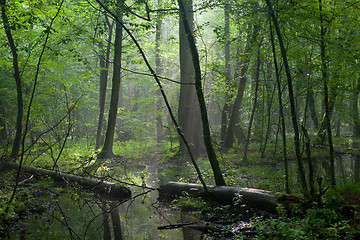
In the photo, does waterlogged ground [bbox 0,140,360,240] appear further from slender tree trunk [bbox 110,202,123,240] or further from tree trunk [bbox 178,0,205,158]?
tree trunk [bbox 178,0,205,158]

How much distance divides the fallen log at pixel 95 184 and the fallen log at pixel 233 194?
44.0 inches

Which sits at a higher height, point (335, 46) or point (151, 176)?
point (335, 46)

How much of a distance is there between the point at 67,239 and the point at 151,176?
20.9 feet

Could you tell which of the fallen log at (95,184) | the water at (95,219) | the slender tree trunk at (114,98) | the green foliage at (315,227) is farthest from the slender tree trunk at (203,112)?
the slender tree trunk at (114,98)

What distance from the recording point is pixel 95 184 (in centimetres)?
835

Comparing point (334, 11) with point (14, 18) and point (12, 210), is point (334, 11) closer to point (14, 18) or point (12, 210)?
point (12, 210)

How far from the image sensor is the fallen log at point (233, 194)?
5.78 metres

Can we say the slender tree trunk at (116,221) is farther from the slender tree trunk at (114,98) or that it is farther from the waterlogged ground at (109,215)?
the slender tree trunk at (114,98)

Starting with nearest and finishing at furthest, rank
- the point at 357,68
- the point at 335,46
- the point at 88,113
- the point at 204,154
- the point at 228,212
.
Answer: the point at 228,212 < the point at 335,46 < the point at 357,68 < the point at 204,154 < the point at 88,113

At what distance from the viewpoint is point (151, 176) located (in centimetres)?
1131

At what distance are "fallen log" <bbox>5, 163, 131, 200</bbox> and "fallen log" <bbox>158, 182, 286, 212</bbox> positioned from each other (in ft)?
3.67

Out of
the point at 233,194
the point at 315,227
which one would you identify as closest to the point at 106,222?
the point at 233,194

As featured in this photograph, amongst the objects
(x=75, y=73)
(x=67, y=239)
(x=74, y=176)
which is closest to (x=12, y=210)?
(x=67, y=239)

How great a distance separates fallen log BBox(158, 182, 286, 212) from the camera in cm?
578
